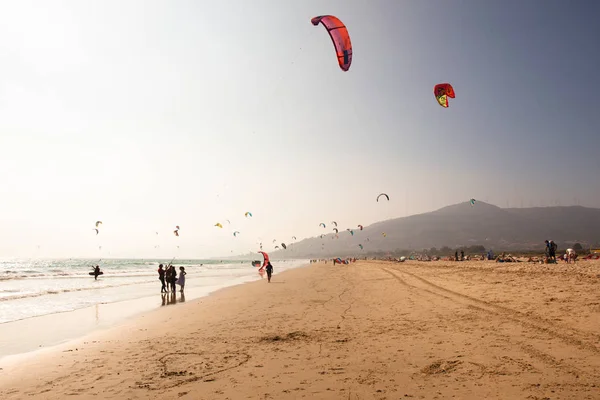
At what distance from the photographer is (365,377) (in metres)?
5.30

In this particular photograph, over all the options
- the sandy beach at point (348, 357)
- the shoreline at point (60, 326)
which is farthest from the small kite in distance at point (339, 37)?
the shoreline at point (60, 326)

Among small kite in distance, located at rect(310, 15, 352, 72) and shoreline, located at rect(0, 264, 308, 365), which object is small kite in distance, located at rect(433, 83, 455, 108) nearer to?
small kite in distance, located at rect(310, 15, 352, 72)

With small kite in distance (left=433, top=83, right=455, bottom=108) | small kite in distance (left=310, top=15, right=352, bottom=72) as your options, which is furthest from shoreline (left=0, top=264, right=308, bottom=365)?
small kite in distance (left=433, top=83, right=455, bottom=108)

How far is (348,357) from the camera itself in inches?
251

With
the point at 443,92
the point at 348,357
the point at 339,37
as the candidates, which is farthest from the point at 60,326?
the point at 443,92

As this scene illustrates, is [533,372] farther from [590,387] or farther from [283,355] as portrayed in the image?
[283,355]

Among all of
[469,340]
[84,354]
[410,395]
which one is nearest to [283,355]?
[410,395]

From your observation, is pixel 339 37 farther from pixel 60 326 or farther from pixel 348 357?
pixel 60 326

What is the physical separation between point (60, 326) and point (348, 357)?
11024 millimetres

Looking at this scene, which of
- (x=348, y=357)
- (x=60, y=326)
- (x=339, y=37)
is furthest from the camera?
(x=339, y=37)

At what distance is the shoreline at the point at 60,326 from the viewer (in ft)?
29.7

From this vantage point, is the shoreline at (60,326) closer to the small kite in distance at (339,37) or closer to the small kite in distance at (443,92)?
the small kite in distance at (339,37)

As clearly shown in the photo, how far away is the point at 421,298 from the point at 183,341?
30.4 ft

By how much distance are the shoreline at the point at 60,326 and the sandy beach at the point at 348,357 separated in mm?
875
